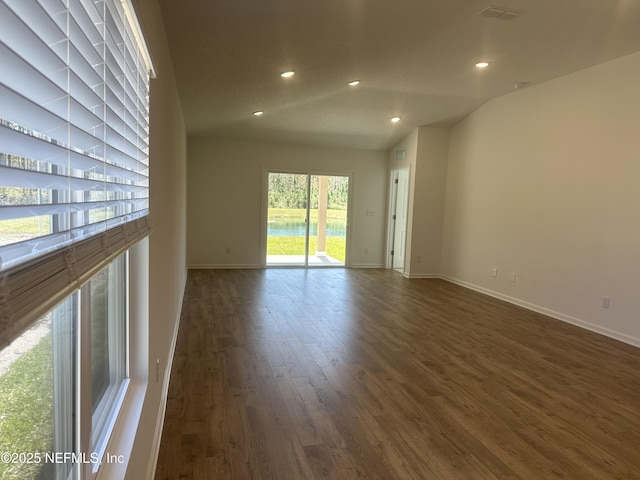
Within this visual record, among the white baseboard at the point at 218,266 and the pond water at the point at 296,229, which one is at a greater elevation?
the pond water at the point at 296,229

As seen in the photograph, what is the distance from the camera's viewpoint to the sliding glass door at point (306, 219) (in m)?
7.77

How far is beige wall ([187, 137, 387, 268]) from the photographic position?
7.34 metres

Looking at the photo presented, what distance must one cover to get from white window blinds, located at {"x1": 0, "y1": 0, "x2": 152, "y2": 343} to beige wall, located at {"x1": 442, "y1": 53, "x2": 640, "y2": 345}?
184 inches

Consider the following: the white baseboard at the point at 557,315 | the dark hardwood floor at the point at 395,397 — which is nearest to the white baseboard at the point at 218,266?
the dark hardwood floor at the point at 395,397

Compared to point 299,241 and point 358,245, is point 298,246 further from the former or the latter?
point 358,245

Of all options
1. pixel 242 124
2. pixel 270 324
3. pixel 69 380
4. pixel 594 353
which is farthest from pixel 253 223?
pixel 69 380

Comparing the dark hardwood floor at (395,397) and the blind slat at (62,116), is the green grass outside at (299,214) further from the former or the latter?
the blind slat at (62,116)

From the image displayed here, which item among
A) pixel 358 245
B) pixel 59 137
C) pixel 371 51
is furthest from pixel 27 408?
pixel 358 245

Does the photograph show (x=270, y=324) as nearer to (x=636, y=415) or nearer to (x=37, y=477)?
(x=636, y=415)

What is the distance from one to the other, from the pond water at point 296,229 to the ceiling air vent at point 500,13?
5128mm

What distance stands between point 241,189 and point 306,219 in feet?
4.50

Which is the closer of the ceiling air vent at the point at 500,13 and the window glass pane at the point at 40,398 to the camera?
the window glass pane at the point at 40,398

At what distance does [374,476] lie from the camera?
193cm

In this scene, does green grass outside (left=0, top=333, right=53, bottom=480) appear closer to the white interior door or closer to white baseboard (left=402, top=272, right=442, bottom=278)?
white baseboard (left=402, top=272, right=442, bottom=278)
